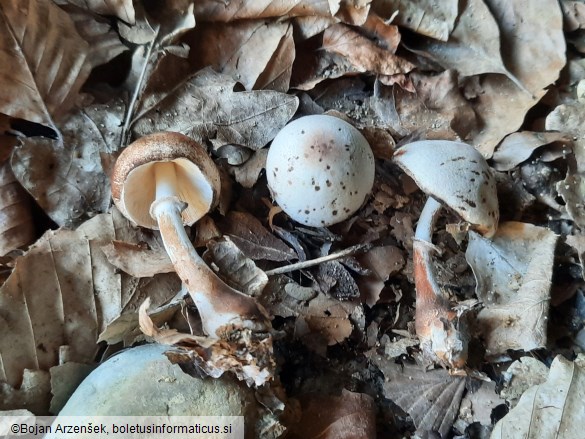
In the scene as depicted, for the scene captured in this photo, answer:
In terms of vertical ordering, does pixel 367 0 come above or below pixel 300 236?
above

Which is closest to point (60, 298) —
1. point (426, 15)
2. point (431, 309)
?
point (431, 309)

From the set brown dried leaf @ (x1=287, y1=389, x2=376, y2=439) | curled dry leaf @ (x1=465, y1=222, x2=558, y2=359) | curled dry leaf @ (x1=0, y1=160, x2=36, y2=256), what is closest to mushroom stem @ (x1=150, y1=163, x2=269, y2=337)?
brown dried leaf @ (x1=287, y1=389, x2=376, y2=439)

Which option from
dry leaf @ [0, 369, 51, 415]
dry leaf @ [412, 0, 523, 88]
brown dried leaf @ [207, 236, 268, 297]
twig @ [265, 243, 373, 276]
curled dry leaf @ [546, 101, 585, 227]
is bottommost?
dry leaf @ [0, 369, 51, 415]

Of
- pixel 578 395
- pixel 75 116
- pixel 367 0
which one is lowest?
pixel 578 395

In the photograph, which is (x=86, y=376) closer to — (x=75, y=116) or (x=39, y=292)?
(x=39, y=292)

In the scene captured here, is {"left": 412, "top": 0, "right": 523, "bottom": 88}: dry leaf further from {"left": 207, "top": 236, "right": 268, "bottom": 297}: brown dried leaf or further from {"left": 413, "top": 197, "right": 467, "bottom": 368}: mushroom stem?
{"left": 207, "top": 236, "right": 268, "bottom": 297}: brown dried leaf

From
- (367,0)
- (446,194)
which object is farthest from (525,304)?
(367,0)
